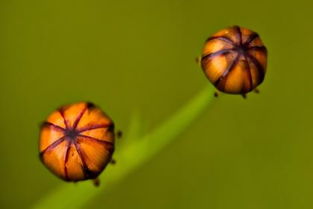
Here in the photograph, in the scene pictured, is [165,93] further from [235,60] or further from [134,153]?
[235,60]

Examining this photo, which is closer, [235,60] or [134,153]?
[235,60]

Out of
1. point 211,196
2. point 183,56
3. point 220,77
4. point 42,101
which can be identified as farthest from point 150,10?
point 220,77

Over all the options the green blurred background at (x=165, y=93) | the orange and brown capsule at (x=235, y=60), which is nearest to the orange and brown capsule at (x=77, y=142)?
the orange and brown capsule at (x=235, y=60)

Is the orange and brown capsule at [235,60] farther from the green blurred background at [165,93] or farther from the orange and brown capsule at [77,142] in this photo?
the green blurred background at [165,93]

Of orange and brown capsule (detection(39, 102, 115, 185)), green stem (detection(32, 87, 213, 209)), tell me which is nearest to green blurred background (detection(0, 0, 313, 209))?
green stem (detection(32, 87, 213, 209))

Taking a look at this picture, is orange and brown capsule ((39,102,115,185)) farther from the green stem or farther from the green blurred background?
the green blurred background

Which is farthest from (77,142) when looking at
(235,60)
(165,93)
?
(165,93)
